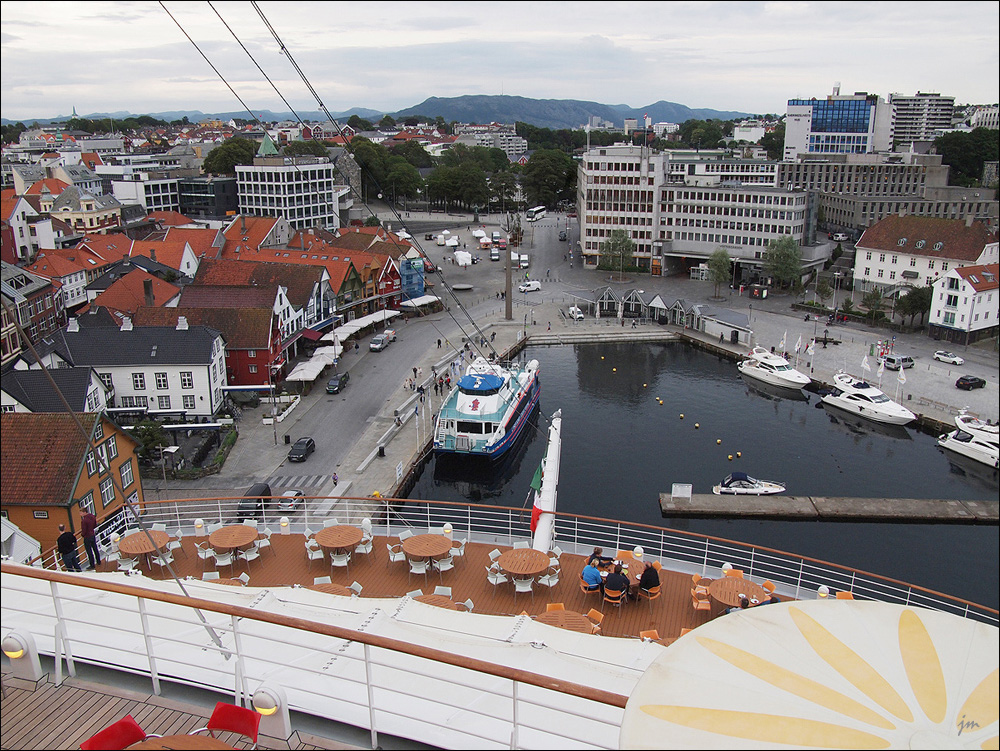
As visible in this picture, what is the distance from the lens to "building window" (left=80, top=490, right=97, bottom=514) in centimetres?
1051

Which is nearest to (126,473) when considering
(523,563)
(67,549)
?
(67,549)

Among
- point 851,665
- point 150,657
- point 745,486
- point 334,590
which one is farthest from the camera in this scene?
point 745,486

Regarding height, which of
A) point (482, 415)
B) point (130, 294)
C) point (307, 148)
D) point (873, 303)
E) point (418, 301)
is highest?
point (307, 148)

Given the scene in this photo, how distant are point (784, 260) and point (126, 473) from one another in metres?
27.2

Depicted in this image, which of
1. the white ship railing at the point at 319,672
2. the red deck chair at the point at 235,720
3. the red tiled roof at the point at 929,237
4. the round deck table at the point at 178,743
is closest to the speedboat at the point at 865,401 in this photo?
the red tiled roof at the point at 929,237

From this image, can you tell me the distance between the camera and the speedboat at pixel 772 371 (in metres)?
21.7

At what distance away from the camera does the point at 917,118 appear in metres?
73.6

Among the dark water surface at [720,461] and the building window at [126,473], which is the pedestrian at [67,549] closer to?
the building window at [126,473]

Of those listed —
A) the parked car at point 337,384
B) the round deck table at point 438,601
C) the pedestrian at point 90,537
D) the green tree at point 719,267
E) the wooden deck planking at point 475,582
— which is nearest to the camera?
the round deck table at point 438,601

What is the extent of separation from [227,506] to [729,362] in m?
17.3

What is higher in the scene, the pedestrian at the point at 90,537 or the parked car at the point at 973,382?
the parked car at the point at 973,382

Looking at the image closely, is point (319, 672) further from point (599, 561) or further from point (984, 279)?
point (984, 279)

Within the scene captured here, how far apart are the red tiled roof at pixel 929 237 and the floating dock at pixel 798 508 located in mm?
15066

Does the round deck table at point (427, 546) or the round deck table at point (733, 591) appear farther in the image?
the round deck table at point (427, 546)
